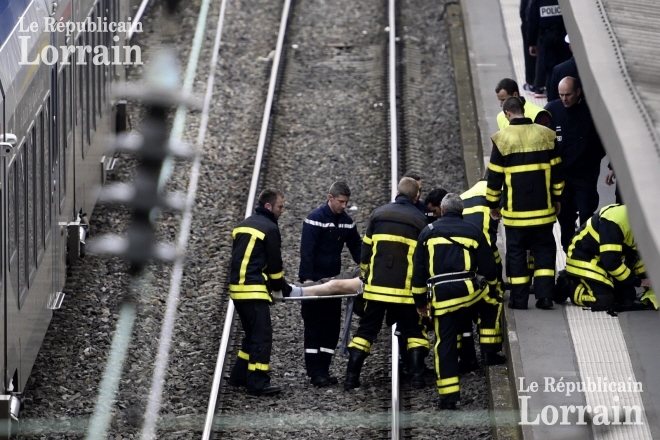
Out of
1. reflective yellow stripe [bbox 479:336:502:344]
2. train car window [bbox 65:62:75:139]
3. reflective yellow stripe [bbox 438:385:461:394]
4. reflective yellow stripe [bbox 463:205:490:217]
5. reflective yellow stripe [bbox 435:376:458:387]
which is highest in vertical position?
train car window [bbox 65:62:75:139]

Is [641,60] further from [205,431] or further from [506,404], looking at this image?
[205,431]

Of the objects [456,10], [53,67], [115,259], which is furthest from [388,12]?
[53,67]

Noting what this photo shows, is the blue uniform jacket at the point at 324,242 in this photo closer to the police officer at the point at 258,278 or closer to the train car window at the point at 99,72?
the police officer at the point at 258,278

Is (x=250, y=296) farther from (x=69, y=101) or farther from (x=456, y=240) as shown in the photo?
(x=69, y=101)

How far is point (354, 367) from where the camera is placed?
462 inches

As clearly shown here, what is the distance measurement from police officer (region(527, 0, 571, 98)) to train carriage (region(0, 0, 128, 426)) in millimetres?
5369

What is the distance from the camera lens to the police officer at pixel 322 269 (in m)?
11.8

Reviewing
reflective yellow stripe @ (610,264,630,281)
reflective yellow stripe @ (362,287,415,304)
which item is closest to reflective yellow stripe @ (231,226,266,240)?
reflective yellow stripe @ (362,287,415,304)

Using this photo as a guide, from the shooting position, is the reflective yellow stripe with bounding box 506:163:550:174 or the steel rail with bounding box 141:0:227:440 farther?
the steel rail with bounding box 141:0:227:440

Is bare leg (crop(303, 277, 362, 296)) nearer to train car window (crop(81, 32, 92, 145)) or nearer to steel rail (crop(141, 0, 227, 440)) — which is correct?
steel rail (crop(141, 0, 227, 440))

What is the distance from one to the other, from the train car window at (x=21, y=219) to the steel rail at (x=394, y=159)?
3183mm

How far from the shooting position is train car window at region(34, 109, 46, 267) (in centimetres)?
1138

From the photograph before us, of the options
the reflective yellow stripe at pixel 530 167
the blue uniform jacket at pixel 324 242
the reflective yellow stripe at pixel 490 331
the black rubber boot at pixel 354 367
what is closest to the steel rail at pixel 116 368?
the blue uniform jacket at pixel 324 242

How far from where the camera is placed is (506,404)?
35.2ft
